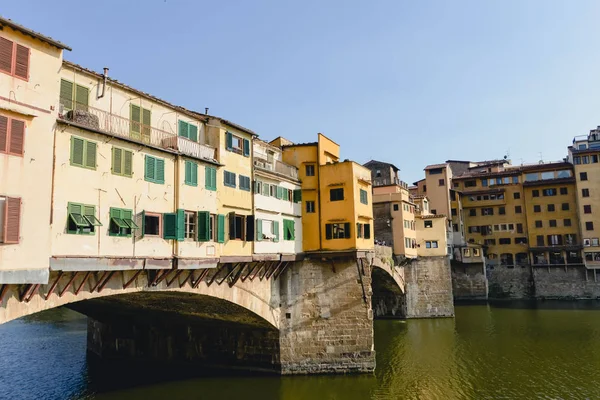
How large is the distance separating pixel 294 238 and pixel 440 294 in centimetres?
2942

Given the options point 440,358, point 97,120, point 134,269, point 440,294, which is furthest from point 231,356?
point 440,294

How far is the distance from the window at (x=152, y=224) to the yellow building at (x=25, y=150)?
453 centimetres

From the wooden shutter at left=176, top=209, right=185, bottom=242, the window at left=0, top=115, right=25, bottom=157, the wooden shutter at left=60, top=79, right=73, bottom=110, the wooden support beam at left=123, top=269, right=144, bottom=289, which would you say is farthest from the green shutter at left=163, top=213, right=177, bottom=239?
the window at left=0, top=115, right=25, bottom=157

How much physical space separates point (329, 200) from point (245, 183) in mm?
7649

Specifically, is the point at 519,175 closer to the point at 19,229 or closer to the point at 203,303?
the point at 203,303

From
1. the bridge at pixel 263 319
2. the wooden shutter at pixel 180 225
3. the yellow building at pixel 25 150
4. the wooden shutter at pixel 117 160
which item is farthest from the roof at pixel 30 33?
the bridge at pixel 263 319

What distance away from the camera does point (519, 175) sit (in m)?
73.6

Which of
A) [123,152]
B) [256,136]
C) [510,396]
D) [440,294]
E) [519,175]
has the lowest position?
[510,396]

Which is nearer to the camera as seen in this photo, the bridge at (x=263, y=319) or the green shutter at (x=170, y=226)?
the green shutter at (x=170, y=226)

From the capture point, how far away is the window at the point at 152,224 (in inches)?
752

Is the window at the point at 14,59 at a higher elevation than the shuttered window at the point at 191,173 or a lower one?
higher

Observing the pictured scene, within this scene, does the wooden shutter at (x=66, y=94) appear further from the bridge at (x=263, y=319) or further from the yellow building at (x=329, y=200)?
the yellow building at (x=329, y=200)

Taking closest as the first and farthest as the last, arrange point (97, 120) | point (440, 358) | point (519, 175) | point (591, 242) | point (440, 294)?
1. point (97, 120)
2. point (440, 358)
3. point (440, 294)
4. point (591, 242)
5. point (519, 175)

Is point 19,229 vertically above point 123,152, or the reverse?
point 123,152
